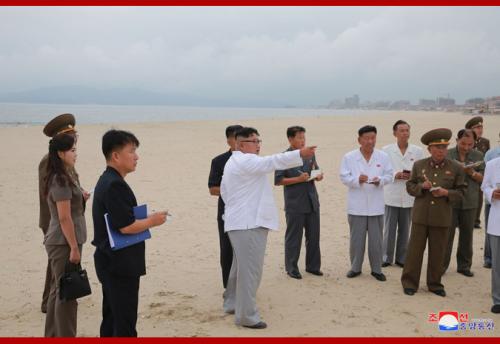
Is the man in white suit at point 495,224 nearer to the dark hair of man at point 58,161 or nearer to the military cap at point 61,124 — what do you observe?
the dark hair of man at point 58,161

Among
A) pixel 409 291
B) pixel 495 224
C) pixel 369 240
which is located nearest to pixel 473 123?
pixel 495 224

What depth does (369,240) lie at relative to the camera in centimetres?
568

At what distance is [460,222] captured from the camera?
5895 mm

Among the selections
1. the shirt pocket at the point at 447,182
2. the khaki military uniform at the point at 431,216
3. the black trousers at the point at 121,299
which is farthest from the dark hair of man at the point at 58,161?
the shirt pocket at the point at 447,182

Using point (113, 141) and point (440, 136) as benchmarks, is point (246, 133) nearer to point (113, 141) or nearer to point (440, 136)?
point (113, 141)

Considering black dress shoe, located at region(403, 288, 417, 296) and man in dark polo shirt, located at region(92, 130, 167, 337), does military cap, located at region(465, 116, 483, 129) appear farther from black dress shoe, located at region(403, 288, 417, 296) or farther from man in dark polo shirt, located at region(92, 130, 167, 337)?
man in dark polo shirt, located at region(92, 130, 167, 337)

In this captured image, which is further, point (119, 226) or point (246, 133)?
point (246, 133)

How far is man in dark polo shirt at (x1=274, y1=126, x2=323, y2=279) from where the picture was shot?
5.67 metres

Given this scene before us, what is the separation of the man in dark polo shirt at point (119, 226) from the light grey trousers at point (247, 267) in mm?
1102

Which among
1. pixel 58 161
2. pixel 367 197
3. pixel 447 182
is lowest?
pixel 367 197

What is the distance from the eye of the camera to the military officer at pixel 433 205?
500 centimetres

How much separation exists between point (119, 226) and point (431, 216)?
3632mm

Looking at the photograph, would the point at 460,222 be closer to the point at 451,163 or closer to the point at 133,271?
the point at 451,163

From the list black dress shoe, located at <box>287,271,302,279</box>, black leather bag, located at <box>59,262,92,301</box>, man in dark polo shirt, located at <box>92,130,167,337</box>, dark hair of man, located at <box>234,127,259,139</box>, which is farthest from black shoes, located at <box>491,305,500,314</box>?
black leather bag, located at <box>59,262,92,301</box>
